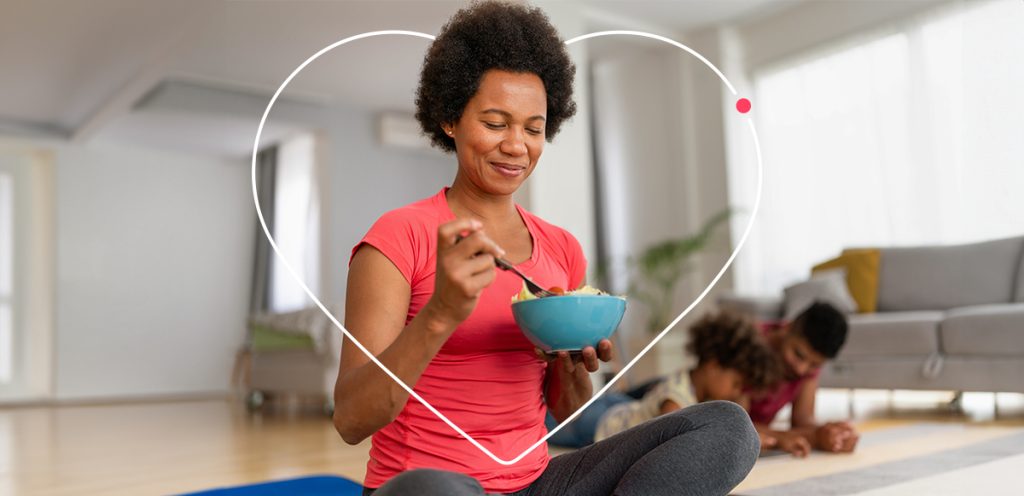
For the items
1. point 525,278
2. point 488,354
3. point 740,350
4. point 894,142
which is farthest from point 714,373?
point 894,142

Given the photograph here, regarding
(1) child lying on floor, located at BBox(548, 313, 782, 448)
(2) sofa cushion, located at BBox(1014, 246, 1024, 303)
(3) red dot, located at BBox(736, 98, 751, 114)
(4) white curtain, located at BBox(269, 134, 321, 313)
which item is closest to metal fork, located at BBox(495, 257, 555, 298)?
(3) red dot, located at BBox(736, 98, 751, 114)

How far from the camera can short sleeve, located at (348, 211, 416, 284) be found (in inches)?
48.6

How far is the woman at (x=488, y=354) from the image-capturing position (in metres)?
1.20

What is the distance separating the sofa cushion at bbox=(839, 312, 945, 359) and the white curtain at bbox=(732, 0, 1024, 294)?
4.15 ft

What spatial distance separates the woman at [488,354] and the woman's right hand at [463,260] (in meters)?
0.13

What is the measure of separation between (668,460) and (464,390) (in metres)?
0.33

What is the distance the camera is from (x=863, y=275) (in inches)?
209

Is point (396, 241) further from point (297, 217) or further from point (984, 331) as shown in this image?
point (297, 217)

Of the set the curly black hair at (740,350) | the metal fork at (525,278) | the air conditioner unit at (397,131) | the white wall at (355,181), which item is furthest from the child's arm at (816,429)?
the air conditioner unit at (397,131)

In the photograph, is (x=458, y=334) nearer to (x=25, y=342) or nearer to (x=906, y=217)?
(x=906, y=217)

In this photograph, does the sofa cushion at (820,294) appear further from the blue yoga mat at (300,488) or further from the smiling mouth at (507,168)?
the smiling mouth at (507,168)

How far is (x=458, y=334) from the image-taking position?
49.6 inches

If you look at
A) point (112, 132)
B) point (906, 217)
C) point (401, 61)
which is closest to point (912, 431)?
point (906, 217)

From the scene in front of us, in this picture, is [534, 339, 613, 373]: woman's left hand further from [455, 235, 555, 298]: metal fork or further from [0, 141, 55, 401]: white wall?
[0, 141, 55, 401]: white wall
